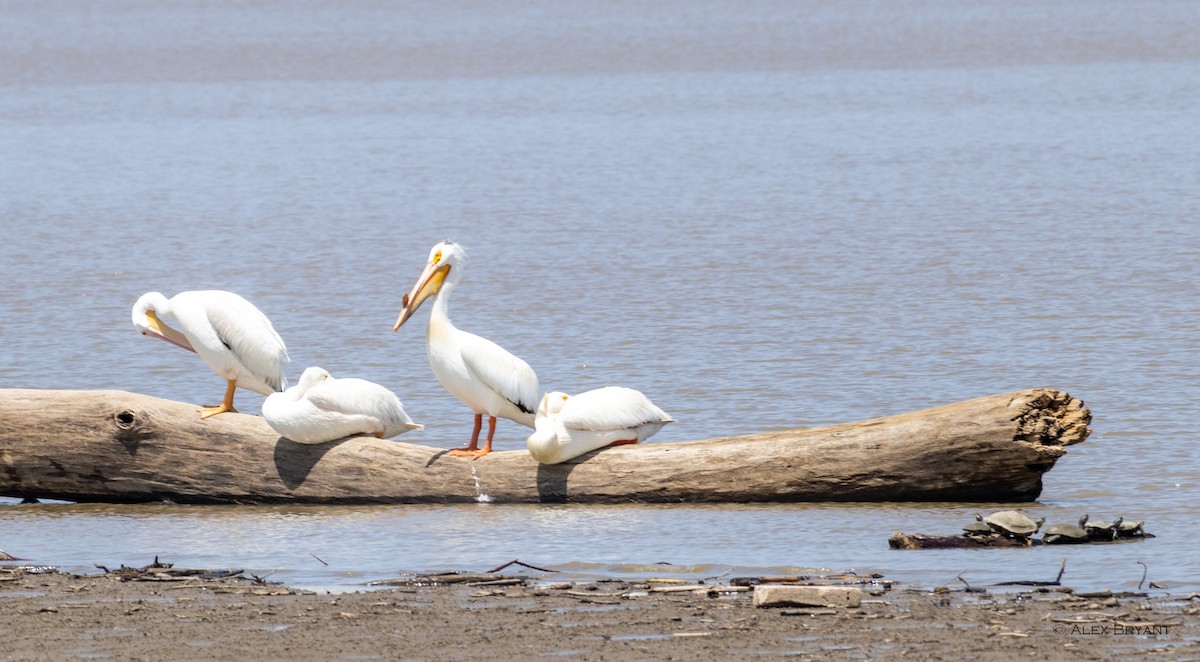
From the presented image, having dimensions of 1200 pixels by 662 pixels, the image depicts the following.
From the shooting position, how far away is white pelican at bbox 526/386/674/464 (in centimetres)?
773

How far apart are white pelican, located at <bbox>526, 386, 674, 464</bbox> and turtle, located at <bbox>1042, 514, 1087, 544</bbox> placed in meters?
1.79

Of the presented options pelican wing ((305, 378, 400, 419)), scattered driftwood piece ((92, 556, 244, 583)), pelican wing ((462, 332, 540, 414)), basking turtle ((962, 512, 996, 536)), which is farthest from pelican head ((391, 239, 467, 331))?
basking turtle ((962, 512, 996, 536))

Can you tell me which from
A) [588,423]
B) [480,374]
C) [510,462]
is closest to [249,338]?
[480,374]

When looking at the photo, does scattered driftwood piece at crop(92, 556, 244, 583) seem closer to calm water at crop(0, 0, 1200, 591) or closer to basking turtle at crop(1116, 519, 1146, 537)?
calm water at crop(0, 0, 1200, 591)

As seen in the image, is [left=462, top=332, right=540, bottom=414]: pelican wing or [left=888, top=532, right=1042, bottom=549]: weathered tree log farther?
[left=462, top=332, right=540, bottom=414]: pelican wing

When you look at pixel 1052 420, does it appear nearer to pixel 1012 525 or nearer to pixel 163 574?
pixel 1012 525

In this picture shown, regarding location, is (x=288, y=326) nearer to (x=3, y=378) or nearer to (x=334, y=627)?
(x=3, y=378)

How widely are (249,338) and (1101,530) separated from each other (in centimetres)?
385

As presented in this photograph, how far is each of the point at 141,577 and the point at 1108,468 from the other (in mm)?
4388

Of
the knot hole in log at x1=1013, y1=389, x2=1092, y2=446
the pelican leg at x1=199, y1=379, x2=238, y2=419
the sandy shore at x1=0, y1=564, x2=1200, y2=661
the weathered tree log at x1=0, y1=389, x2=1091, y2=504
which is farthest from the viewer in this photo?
the pelican leg at x1=199, y1=379, x2=238, y2=419

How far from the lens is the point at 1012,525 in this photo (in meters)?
7.00

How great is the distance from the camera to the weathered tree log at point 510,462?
7598mm

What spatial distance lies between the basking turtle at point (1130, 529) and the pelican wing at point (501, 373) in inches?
99.6

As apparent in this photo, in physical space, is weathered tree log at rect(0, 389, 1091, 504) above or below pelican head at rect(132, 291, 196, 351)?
below
